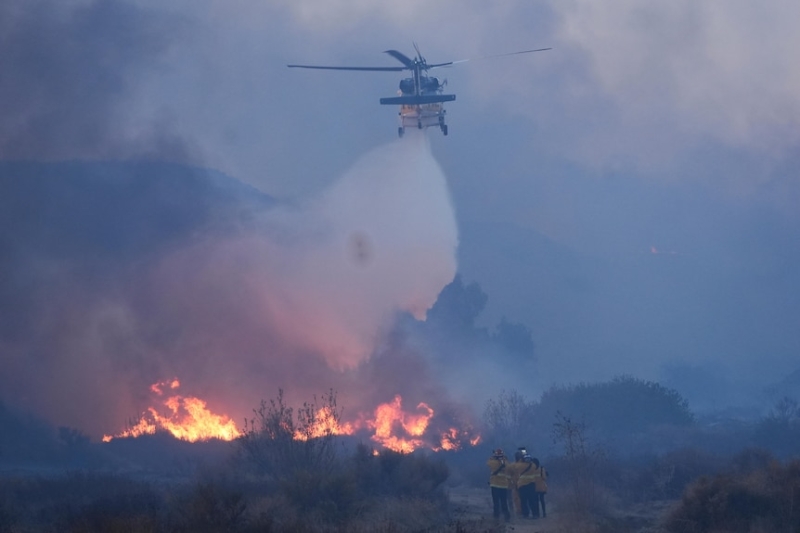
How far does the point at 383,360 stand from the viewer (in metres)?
52.1

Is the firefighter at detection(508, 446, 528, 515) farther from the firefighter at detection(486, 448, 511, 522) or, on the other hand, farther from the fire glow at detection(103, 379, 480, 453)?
the fire glow at detection(103, 379, 480, 453)

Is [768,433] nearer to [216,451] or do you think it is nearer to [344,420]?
Result: [344,420]

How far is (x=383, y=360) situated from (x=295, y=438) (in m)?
24.9

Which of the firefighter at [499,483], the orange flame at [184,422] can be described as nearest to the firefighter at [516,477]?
the firefighter at [499,483]

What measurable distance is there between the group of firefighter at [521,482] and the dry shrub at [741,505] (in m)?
3.88

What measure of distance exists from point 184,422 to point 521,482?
2619cm

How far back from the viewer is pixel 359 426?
4681 centimetres

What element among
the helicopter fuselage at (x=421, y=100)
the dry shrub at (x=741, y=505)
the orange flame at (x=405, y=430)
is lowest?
the dry shrub at (x=741, y=505)

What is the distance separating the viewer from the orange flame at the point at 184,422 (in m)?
44.2

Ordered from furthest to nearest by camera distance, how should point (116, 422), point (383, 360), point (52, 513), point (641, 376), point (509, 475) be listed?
1. point (641, 376)
2. point (383, 360)
3. point (116, 422)
4. point (509, 475)
5. point (52, 513)

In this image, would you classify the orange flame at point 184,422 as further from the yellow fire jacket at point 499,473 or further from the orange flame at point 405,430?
the yellow fire jacket at point 499,473

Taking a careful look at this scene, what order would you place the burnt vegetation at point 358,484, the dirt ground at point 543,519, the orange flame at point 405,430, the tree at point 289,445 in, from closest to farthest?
the burnt vegetation at point 358,484, the dirt ground at point 543,519, the tree at point 289,445, the orange flame at point 405,430

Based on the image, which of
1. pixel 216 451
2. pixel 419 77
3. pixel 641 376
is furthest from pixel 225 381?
pixel 641 376

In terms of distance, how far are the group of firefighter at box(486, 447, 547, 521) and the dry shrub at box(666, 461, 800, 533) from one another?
12.7 ft
